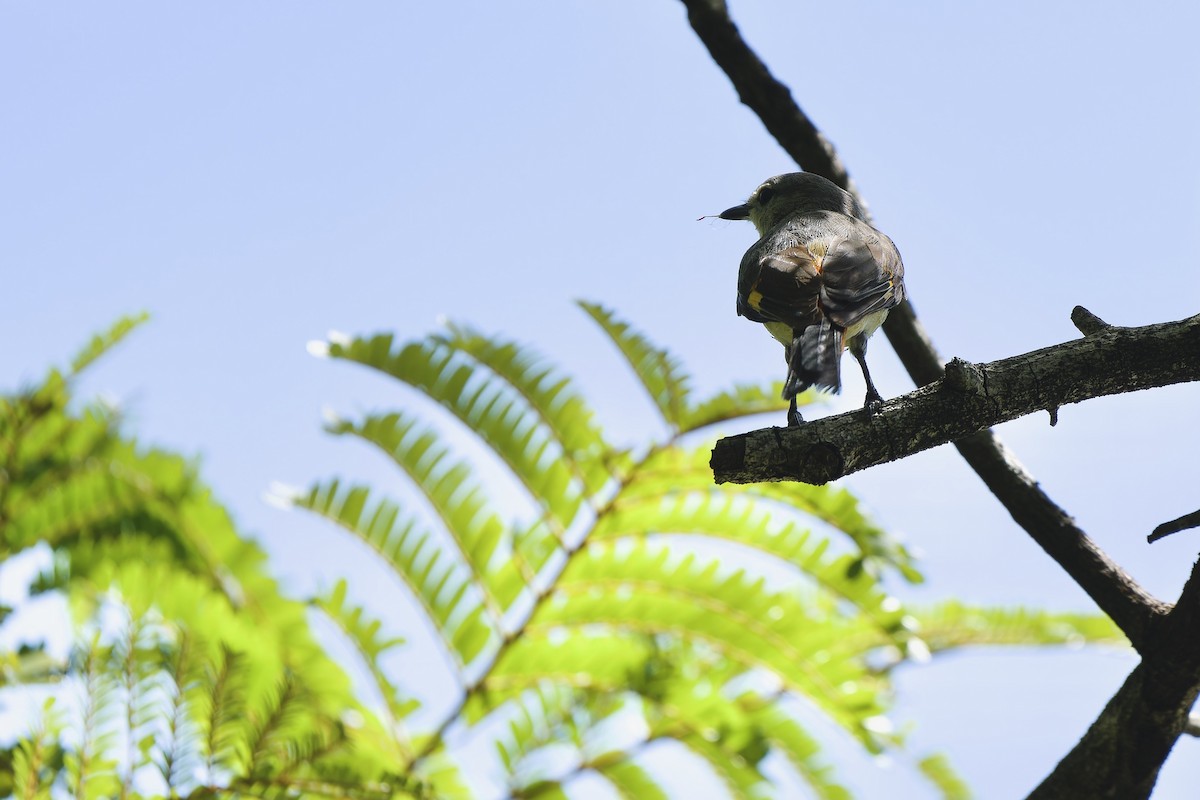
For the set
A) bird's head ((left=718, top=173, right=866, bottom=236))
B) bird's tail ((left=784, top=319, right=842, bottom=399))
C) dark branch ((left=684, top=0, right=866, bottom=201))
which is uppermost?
bird's head ((left=718, top=173, right=866, bottom=236))

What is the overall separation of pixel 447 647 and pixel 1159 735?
7.72 ft

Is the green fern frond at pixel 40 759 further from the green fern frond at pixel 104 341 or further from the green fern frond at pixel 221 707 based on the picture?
the green fern frond at pixel 104 341

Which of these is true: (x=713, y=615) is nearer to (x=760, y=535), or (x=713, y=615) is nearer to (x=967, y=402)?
(x=760, y=535)

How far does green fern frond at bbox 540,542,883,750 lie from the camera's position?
12.3 feet

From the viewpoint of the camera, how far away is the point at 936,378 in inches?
117

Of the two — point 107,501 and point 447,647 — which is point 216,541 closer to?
point 107,501

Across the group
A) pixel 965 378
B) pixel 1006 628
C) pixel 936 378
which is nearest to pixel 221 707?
pixel 936 378

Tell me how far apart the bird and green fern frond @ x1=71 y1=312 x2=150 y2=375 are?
2.79 metres

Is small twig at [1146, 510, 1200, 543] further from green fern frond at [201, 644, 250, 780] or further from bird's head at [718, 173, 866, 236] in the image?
green fern frond at [201, 644, 250, 780]

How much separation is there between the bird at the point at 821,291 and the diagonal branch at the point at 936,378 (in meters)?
0.14

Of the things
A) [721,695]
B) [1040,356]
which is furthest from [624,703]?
[1040,356]

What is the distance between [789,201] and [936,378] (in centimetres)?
142

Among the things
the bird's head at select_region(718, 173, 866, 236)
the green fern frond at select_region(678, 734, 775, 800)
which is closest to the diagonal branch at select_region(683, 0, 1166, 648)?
the bird's head at select_region(718, 173, 866, 236)

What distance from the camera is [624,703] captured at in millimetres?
3934
